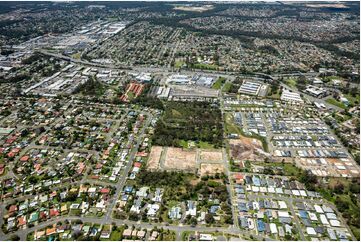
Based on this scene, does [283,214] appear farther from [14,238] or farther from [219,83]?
[219,83]

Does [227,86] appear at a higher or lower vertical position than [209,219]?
higher

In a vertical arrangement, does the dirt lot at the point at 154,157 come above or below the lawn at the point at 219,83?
below

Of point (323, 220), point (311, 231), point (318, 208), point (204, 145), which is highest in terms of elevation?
point (204, 145)

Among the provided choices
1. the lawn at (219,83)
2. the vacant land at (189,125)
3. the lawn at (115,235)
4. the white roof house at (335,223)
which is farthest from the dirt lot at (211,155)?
the lawn at (219,83)

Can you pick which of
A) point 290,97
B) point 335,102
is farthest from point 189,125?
point 335,102

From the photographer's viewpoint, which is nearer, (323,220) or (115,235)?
(115,235)

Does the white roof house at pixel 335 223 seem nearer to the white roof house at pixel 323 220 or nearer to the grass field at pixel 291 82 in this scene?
the white roof house at pixel 323 220

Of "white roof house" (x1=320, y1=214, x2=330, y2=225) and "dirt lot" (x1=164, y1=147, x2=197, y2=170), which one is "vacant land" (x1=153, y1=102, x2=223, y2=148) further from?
"white roof house" (x1=320, y1=214, x2=330, y2=225)
